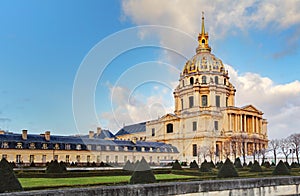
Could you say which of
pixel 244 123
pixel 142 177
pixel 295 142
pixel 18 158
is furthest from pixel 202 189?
pixel 244 123

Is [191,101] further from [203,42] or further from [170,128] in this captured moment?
[203,42]

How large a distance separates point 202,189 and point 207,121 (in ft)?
208

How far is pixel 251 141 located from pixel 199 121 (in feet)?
39.2

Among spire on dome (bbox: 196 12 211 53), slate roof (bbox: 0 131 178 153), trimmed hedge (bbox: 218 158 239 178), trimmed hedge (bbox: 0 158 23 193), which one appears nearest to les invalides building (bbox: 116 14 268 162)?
spire on dome (bbox: 196 12 211 53)

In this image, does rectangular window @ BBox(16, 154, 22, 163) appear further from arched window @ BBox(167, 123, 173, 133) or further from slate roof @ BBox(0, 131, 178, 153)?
arched window @ BBox(167, 123, 173, 133)

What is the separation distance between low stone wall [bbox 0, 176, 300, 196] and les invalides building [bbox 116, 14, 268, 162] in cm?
5205

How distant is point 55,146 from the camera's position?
54.6 m

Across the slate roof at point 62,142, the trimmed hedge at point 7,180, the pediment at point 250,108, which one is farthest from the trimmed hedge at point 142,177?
the pediment at point 250,108

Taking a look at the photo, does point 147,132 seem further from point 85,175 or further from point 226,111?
point 85,175

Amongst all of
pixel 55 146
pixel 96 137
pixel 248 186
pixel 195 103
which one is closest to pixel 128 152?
pixel 55 146

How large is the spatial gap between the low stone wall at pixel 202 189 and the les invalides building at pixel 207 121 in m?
52.1

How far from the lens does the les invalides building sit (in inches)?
3068

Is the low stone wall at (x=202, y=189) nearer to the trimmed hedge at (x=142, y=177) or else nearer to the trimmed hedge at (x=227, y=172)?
the trimmed hedge at (x=142, y=177)

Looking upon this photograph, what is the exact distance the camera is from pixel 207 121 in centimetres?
8075
